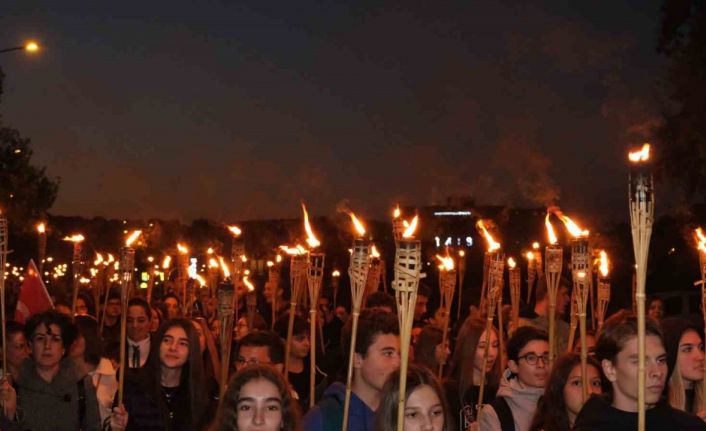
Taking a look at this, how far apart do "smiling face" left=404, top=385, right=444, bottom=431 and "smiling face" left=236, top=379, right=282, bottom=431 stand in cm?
68

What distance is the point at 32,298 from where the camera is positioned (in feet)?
41.7

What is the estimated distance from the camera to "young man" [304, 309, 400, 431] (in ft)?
20.1

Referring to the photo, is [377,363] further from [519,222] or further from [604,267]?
[519,222]

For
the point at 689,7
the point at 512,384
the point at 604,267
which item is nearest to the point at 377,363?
the point at 512,384

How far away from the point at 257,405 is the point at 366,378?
113cm

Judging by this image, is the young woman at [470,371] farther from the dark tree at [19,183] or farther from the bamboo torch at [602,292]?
the dark tree at [19,183]

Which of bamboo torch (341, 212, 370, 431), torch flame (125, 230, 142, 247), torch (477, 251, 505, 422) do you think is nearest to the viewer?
bamboo torch (341, 212, 370, 431)

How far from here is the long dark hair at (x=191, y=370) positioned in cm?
773

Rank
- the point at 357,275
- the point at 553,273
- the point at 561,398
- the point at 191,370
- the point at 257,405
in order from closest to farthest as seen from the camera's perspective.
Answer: the point at 257,405
the point at 357,275
the point at 561,398
the point at 553,273
the point at 191,370

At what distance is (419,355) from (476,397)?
2177 millimetres

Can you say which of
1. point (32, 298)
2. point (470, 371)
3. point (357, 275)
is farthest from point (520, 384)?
point (32, 298)

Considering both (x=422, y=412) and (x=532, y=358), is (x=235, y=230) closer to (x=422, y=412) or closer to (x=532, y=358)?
(x=532, y=358)

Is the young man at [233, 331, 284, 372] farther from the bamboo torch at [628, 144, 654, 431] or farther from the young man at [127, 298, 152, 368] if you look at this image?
the bamboo torch at [628, 144, 654, 431]

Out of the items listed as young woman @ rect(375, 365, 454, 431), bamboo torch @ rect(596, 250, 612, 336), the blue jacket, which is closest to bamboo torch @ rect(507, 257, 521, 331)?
bamboo torch @ rect(596, 250, 612, 336)
